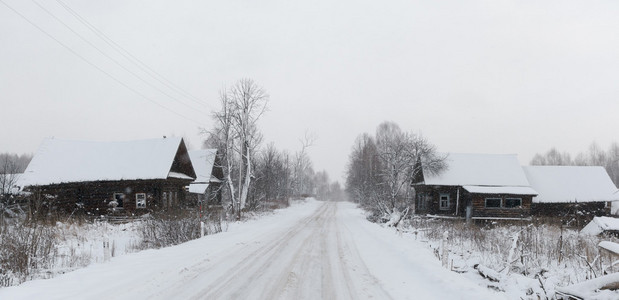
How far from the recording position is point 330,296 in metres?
6.98

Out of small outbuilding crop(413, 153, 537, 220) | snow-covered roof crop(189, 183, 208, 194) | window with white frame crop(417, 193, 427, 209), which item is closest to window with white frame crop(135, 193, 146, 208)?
snow-covered roof crop(189, 183, 208, 194)

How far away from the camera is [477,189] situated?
32.9m

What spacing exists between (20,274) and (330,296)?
23.4 feet

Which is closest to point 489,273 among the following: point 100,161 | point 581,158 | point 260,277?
point 260,277

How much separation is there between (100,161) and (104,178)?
8.04ft

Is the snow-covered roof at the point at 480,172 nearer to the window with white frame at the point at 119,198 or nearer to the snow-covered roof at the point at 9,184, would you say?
the window with white frame at the point at 119,198

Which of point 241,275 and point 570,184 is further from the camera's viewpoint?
point 570,184

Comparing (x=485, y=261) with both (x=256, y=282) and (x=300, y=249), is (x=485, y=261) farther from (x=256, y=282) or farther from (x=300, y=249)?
(x=256, y=282)

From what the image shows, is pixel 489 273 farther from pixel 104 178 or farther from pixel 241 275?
pixel 104 178

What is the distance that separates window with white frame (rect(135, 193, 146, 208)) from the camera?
28781 mm

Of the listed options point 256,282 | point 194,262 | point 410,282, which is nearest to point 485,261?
point 410,282

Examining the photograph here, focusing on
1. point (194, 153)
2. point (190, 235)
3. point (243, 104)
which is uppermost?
point (243, 104)

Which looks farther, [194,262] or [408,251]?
[408,251]

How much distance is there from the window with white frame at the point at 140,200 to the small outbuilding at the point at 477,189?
25.0m
